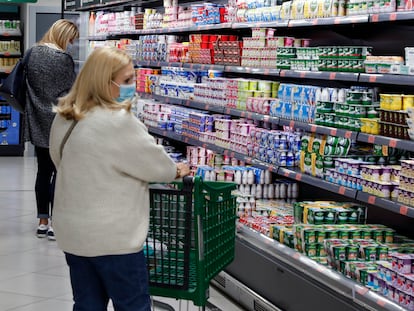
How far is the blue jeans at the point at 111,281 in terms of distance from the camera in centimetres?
331

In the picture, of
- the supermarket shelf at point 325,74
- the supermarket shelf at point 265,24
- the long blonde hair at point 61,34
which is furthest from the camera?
the long blonde hair at point 61,34

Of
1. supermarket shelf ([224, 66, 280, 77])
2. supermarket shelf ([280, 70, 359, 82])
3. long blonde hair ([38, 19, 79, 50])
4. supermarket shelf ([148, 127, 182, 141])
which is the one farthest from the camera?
supermarket shelf ([148, 127, 182, 141])

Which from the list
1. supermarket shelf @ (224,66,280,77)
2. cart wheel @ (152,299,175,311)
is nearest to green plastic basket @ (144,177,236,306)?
cart wheel @ (152,299,175,311)

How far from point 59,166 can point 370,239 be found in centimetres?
225

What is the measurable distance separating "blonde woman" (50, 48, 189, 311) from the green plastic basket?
0.83ft

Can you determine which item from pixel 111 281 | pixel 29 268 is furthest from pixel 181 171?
pixel 29 268

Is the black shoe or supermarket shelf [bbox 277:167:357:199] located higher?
supermarket shelf [bbox 277:167:357:199]

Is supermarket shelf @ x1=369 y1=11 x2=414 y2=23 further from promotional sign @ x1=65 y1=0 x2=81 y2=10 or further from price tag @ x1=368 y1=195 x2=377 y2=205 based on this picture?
promotional sign @ x1=65 y1=0 x2=81 y2=10

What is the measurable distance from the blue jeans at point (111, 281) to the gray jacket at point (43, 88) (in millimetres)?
3771

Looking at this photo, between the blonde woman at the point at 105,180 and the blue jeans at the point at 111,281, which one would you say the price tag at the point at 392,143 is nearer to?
the blonde woman at the point at 105,180

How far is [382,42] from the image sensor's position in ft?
18.5

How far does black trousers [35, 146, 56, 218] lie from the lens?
717 centimetres

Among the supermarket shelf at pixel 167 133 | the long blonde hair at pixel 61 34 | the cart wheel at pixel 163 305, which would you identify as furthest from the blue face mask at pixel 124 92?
the supermarket shelf at pixel 167 133

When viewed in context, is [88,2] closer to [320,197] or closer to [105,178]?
[320,197]
